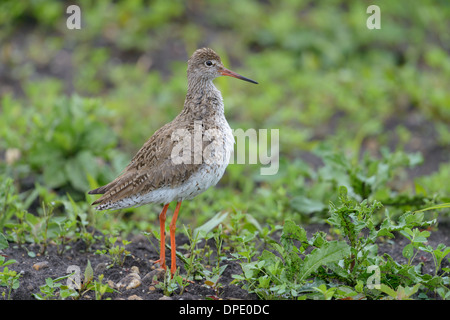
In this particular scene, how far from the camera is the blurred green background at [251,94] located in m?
6.29

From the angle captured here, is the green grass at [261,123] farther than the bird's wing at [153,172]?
No

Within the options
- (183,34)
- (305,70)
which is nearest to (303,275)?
(305,70)

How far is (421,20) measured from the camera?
1055 cm

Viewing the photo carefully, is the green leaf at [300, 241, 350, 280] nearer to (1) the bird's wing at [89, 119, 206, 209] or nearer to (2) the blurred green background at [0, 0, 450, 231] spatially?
(1) the bird's wing at [89, 119, 206, 209]

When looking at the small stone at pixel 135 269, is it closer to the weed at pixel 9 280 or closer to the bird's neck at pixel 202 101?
the weed at pixel 9 280

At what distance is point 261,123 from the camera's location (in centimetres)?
838

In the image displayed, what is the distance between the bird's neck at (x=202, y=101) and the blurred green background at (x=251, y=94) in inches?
52.7

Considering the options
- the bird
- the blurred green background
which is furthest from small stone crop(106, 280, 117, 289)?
the blurred green background

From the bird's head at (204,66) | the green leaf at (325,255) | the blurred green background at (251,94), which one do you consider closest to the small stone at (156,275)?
the green leaf at (325,255)

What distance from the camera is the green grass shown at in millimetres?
4297

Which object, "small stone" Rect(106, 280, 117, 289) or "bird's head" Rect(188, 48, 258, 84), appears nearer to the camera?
"small stone" Rect(106, 280, 117, 289)

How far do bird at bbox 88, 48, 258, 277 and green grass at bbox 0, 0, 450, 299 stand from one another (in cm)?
36

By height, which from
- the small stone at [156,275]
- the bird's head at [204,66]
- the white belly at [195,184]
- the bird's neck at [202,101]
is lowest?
the small stone at [156,275]

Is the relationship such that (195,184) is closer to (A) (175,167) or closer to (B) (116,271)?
(A) (175,167)
